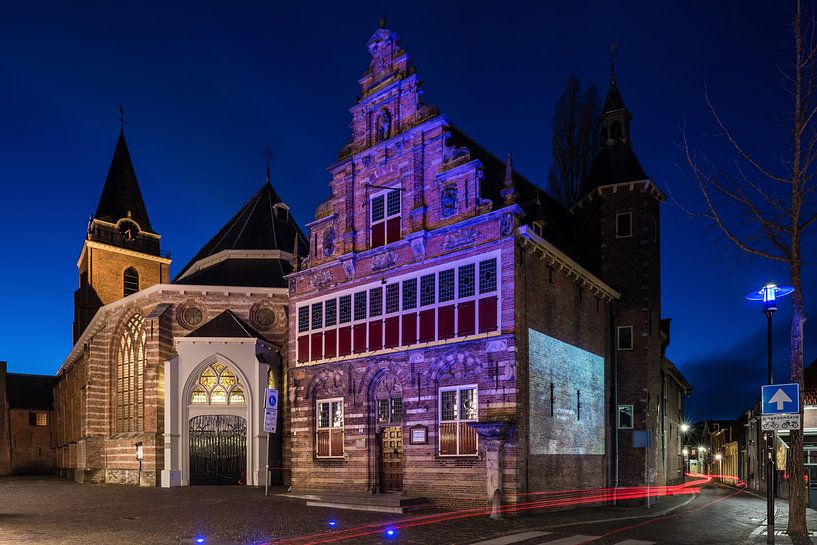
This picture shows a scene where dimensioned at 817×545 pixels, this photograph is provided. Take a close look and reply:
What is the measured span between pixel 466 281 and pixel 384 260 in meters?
3.66

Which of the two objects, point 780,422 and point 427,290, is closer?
point 780,422

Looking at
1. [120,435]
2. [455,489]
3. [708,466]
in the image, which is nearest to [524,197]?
[455,489]

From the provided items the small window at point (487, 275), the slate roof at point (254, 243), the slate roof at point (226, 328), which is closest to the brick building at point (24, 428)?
the slate roof at point (254, 243)

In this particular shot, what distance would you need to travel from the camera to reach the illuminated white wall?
19.8 meters

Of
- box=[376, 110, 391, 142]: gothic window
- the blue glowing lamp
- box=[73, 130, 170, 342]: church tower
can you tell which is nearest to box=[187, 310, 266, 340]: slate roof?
box=[376, 110, 391, 142]: gothic window

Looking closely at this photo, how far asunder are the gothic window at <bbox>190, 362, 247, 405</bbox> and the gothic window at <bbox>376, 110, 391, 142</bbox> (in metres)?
13.8

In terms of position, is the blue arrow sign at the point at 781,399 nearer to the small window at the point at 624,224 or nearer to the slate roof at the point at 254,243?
the small window at the point at 624,224

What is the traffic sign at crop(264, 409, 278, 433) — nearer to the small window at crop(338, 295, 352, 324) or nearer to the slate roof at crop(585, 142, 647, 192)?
the small window at crop(338, 295, 352, 324)

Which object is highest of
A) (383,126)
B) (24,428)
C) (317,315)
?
(383,126)

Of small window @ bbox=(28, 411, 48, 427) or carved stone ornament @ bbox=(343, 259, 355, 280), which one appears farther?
small window @ bbox=(28, 411, 48, 427)

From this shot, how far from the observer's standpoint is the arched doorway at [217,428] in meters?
30.5

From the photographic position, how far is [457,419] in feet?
65.6

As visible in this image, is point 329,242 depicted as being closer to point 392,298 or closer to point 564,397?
point 392,298

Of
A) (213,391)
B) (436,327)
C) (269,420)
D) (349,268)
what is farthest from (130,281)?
(436,327)
